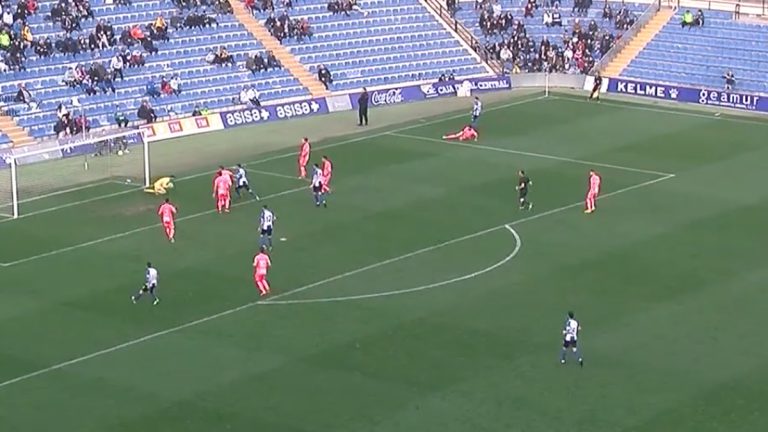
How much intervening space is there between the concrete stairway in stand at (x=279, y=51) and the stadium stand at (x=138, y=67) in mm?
484

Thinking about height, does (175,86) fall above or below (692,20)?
below

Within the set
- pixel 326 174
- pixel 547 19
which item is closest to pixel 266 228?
pixel 326 174

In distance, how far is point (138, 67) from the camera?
6900cm

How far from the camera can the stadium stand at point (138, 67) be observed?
65250 mm

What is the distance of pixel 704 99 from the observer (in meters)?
71.9

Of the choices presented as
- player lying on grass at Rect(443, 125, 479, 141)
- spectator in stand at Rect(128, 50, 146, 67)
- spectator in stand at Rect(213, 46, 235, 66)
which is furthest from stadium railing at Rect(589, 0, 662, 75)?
spectator in stand at Rect(128, 50, 146, 67)

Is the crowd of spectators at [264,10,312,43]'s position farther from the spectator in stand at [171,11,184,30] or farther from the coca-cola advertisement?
the coca-cola advertisement

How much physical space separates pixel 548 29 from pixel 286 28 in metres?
14.7

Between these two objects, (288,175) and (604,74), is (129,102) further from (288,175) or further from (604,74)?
(604,74)

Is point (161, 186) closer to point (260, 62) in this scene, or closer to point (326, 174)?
point (326, 174)

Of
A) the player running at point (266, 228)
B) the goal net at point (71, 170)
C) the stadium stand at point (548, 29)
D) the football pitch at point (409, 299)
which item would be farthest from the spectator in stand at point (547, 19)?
the player running at point (266, 228)

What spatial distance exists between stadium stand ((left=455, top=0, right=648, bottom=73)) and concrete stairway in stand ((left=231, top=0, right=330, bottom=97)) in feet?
36.0

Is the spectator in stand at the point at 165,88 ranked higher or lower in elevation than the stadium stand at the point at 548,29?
lower

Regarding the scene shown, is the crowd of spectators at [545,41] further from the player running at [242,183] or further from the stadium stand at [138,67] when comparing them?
the player running at [242,183]
